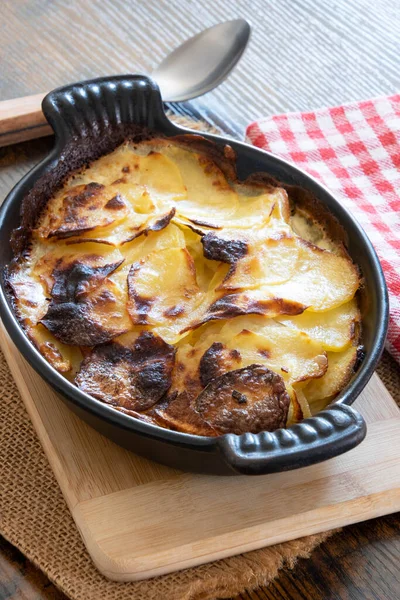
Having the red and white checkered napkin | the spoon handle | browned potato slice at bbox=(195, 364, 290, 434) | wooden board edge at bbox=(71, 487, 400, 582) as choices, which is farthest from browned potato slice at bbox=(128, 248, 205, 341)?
the spoon handle

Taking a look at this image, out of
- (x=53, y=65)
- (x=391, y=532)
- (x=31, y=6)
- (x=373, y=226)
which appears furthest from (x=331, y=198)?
(x=31, y=6)

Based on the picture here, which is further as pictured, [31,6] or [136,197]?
[31,6]

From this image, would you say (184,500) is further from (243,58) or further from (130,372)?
(243,58)

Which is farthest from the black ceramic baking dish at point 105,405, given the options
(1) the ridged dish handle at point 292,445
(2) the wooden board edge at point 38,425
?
(2) the wooden board edge at point 38,425

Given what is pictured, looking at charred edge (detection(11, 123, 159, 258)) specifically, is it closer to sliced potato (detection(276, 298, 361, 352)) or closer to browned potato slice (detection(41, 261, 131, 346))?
browned potato slice (detection(41, 261, 131, 346))

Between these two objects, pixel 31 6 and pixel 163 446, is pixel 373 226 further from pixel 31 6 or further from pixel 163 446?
pixel 31 6

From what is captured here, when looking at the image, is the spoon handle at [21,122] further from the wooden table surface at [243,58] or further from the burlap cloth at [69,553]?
the burlap cloth at [69,553]

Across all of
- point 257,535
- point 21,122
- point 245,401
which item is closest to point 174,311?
point 245,401
